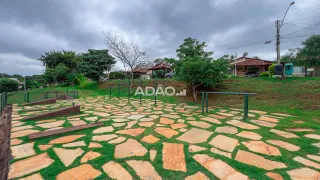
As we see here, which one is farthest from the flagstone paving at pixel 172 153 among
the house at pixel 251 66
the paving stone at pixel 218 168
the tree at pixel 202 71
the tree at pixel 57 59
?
the tree at pixel 57 59

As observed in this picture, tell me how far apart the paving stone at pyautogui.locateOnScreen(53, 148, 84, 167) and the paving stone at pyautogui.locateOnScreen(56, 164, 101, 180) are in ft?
0.49

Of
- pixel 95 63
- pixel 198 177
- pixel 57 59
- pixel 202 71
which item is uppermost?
pixel 57 59

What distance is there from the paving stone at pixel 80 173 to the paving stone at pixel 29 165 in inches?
12.7

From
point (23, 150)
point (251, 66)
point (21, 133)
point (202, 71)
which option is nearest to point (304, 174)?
point (23, 150)

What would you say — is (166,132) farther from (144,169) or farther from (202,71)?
(202,71)

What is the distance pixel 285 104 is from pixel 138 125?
519 cm

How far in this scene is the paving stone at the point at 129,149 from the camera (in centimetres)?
176

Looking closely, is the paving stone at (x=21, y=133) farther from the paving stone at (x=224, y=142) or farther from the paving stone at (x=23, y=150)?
the paving stone at (x=224, y=142)

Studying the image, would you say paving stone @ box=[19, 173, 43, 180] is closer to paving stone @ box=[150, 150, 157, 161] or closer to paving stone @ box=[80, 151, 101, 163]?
paving stone @ box=[80, 151, 101, 163]

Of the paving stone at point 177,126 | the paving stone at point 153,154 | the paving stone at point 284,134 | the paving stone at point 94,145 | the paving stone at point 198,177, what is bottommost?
the paving stone at point 198,177

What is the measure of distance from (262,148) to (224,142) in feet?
1.51

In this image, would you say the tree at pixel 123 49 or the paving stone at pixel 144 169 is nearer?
the paving stone at pixel 144 169

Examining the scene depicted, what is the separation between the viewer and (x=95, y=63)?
55.9 ft

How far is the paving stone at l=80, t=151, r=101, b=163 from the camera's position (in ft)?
5.31
